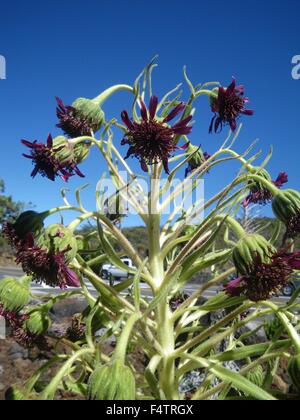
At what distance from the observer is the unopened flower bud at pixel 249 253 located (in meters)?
1.13

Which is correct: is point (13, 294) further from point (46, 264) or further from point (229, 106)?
point (229, 106)

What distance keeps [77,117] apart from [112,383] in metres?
0.91

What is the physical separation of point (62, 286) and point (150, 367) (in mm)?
355

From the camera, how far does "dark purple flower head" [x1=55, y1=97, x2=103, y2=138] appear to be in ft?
4.62

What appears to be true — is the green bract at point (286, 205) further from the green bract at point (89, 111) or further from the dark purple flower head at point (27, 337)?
the dark purple flower head at point (27, 337)

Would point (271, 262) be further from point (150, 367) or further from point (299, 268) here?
point (150, 367)

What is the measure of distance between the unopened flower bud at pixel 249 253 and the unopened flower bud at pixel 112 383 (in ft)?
1.43

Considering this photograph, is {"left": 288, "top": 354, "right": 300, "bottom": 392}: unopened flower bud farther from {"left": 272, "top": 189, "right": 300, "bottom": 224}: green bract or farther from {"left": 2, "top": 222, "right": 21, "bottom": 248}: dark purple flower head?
{"left": 2, "top": 222, "right": 21, "bottom": 248}: dark purple flower head

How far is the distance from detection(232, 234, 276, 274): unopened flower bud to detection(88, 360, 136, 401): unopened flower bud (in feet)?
1.43

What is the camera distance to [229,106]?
1.52 metres

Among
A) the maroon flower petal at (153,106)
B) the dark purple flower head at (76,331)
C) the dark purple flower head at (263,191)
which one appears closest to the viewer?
the maroon flower petal at (153,106)

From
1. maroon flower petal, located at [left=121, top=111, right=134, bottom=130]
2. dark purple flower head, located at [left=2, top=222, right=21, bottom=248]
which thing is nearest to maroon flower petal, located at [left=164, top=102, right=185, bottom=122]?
maroon flower petal, located at [left=121, top=111, right=134, bottom=130]

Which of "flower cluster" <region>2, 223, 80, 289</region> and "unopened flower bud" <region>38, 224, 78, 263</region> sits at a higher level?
"unopened flower bud" <region>38, 224, 78, 263</region>

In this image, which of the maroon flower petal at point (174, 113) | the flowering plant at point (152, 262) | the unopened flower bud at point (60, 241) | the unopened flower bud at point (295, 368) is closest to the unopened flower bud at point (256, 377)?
the flowering plant at point (152, 262)
